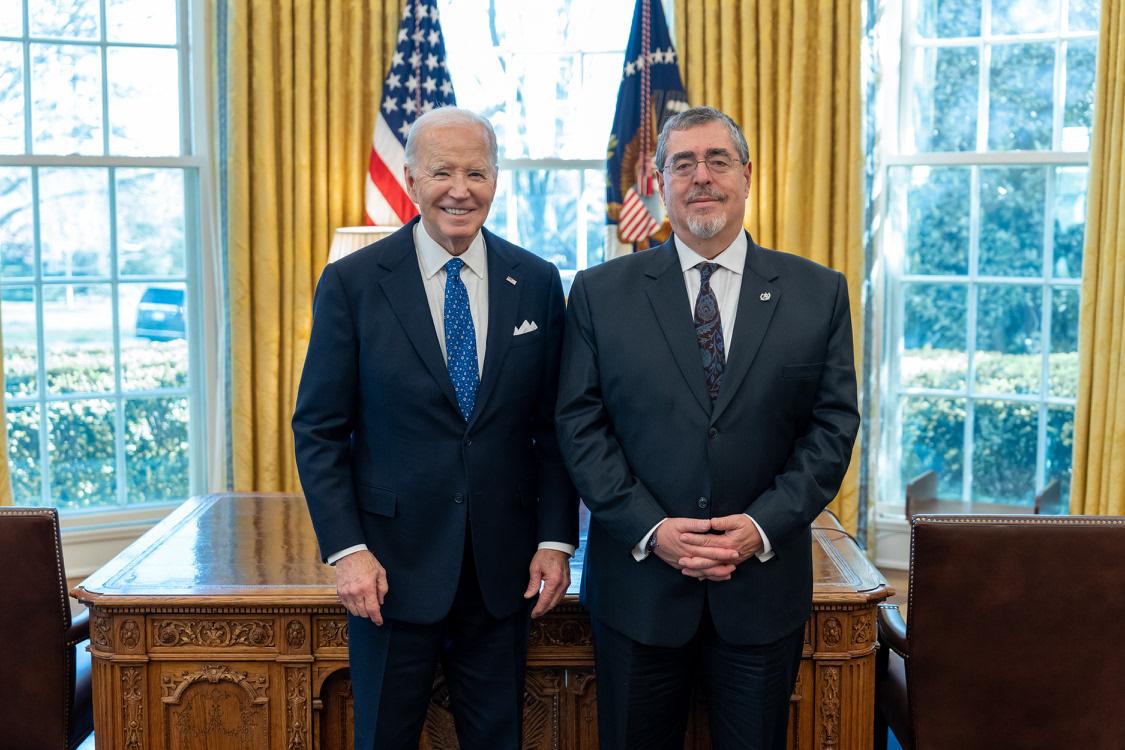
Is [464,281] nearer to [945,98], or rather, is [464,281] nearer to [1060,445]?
[945,98]

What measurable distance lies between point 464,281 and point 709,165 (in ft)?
1.65

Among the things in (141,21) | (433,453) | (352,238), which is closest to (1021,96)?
(352,238)

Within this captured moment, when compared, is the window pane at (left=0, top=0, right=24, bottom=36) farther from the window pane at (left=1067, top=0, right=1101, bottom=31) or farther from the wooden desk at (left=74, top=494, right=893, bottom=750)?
the window pane at (left=1067, top=0, right=1101, bottom=31)

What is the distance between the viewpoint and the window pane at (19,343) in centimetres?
451

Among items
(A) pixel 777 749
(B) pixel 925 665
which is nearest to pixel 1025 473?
(B) pixel 925 665

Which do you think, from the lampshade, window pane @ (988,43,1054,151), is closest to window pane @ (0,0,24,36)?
the lampshade

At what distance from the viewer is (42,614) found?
2475 mm

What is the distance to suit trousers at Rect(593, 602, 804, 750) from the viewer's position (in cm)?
203

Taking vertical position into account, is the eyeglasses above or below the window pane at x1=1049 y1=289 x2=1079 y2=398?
above

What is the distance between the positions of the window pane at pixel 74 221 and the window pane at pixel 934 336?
339 cm

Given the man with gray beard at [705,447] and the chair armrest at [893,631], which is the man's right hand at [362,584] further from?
the chair armrest at [893,631]

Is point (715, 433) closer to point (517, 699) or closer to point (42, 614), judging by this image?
point (517, 699)

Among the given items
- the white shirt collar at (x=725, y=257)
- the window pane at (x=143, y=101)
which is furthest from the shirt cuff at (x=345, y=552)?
the window pane at (x=143, y=101)

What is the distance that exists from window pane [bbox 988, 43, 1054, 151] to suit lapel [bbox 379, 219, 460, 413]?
3323mm
